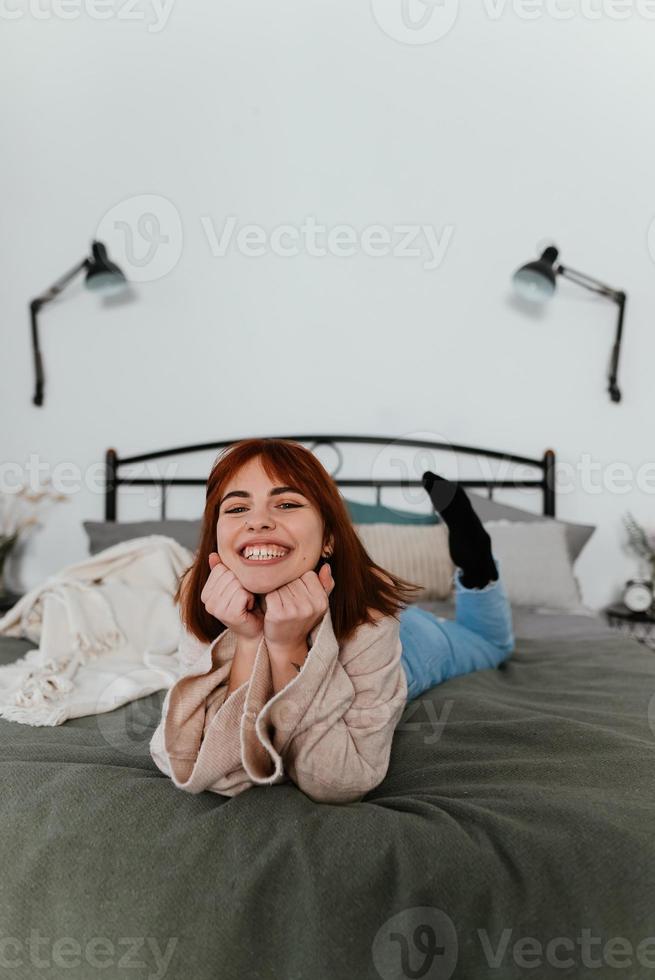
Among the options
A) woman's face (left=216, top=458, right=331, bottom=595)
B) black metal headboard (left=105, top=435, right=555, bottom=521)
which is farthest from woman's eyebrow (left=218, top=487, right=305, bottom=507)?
black metal headboard (left=105, top=435, right=555, bottom=521)

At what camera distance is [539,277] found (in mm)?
2600

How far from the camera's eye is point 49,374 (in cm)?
288

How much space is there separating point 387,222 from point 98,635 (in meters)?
1.86

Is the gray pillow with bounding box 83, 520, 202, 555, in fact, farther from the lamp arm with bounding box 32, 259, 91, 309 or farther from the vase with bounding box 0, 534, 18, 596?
the lamp arm with bounding box 32, 259, 91, 309

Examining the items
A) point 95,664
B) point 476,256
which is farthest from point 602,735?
point 476,256

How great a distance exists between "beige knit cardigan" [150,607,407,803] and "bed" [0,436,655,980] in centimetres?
3

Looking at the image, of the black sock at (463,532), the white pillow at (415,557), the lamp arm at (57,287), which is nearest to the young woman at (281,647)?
the black sock at (463,532)

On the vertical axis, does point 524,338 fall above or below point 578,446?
above

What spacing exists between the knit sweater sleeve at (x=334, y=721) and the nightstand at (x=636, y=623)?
1834 mm

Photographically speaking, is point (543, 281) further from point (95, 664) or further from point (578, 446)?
point (95, 664)

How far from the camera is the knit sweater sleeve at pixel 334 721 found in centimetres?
95

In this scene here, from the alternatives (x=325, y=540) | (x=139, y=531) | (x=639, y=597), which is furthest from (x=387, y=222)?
(x=325, y=540)

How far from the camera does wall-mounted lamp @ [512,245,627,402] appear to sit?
2598mm

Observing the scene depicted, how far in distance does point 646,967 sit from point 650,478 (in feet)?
7.67
